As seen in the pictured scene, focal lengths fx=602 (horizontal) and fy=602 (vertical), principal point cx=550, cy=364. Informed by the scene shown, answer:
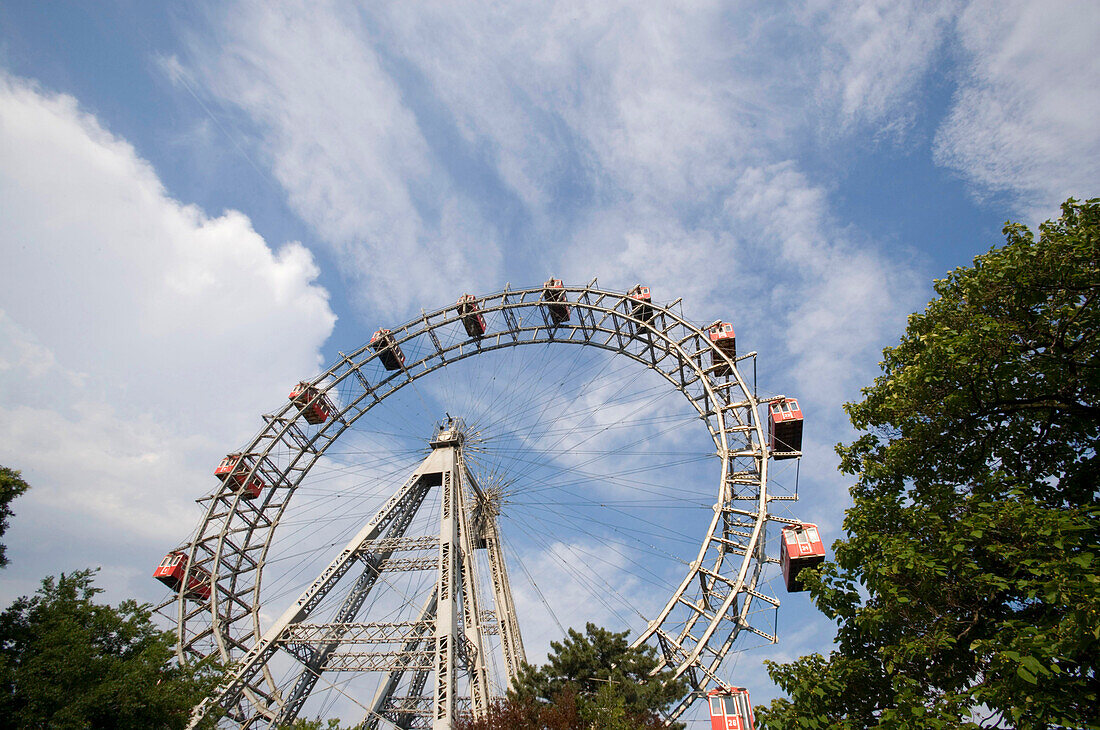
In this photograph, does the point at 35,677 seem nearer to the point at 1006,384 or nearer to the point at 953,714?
the point at 953,714

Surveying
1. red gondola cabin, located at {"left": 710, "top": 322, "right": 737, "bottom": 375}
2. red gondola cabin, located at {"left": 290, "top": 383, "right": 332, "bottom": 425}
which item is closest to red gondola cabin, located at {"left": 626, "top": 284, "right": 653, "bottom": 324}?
red gondola cabin, located at {"left": 710, "top": 322, "right": 737, "bottom": 375}

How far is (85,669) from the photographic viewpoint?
50.9 feet

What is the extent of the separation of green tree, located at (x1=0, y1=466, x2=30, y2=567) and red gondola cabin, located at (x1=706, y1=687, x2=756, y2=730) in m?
21.6

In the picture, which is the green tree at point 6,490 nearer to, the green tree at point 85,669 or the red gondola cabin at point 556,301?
the green tree at point 85,669

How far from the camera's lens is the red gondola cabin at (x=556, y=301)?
32.7m

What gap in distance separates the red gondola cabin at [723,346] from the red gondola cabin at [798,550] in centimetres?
835

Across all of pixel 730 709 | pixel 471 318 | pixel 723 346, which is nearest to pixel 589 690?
pixel 730 709

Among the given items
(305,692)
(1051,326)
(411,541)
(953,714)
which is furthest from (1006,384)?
(305,692)

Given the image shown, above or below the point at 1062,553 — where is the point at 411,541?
above

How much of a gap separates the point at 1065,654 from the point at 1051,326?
17.1 ft

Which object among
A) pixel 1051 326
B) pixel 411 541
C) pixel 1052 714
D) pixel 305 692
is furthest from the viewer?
pixel 411 541

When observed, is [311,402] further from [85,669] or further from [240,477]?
[85,669]

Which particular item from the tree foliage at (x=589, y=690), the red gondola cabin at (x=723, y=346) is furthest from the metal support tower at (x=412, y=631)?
the red gondola cabin at (x=723, y=346)

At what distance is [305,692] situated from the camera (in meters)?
25.4
